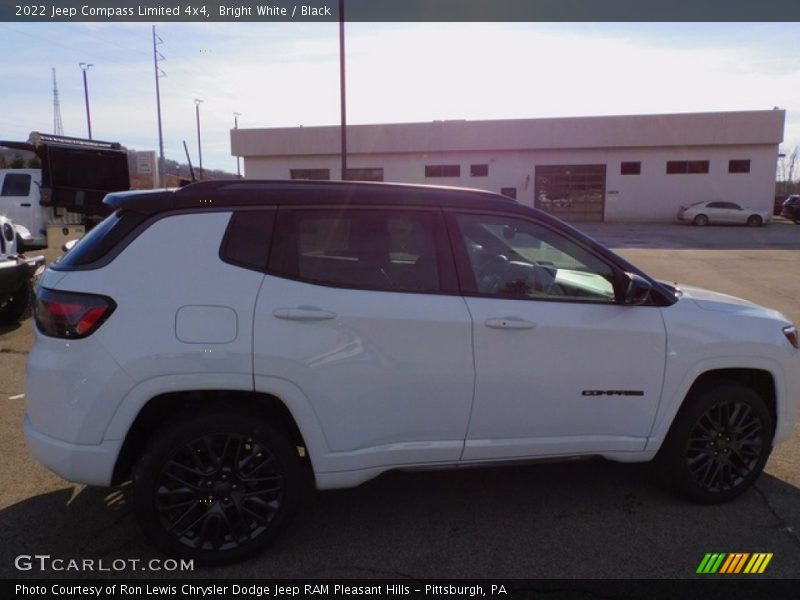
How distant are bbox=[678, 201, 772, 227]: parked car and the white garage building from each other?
106 inches

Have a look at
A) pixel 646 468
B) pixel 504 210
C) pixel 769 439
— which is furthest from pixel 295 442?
pixel 769 439

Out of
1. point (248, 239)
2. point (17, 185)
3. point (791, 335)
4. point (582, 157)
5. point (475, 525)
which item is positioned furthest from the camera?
point (582, 157)

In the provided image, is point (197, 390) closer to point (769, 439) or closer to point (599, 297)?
point (599, 297)

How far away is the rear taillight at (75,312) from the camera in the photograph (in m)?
2.77

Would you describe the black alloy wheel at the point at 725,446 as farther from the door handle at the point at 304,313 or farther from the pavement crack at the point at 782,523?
the door handle at the point at 304,313

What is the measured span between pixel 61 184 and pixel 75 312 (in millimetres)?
12828

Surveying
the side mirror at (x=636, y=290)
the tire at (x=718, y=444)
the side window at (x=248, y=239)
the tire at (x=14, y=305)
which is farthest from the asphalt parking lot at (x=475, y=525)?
the tire at (x=14, y=305)

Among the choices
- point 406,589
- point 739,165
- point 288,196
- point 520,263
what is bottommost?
point 406,589

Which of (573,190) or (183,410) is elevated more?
(573,190)

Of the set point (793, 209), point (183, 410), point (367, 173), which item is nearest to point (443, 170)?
point (367, 173)

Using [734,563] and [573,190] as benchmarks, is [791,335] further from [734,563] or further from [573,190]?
[573,190]

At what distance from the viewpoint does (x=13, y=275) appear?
24.1 ft

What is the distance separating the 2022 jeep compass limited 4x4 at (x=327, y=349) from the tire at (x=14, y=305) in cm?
608

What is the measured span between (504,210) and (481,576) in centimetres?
189
